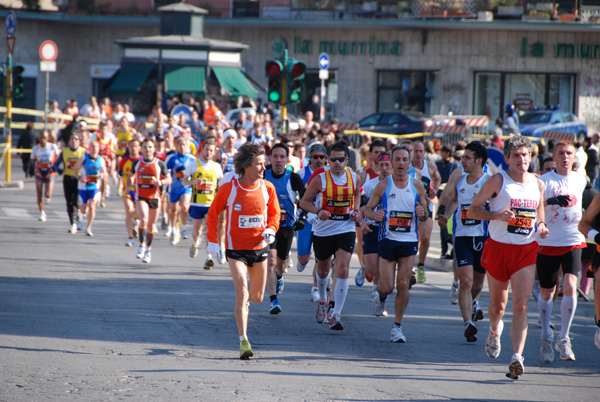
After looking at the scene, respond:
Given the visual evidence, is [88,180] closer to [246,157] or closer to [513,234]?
[246,157]

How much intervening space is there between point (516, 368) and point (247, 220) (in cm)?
274

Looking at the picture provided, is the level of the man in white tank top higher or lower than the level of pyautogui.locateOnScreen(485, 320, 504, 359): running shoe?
higher

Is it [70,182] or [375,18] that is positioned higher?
[375,18]

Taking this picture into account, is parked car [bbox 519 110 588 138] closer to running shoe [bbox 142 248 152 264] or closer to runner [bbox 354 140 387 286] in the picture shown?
runner [bbox 354 140 387 286]

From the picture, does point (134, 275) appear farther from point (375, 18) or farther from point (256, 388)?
point (375, 18)

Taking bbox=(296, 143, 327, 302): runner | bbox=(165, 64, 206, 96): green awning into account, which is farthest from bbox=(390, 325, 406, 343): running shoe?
bbox=(165, 64, 206, 96): green awning

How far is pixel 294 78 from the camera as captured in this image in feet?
58.5

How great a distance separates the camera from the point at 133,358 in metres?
7.79

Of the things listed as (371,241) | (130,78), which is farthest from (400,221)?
(130,78)

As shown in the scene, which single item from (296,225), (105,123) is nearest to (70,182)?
(105,123)

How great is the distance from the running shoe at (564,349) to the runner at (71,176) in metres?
11.4

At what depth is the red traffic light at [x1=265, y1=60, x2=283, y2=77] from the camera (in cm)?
1731

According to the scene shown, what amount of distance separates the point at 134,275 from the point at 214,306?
2.60 meters

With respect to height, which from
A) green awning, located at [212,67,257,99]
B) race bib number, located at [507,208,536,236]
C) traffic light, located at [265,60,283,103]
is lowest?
Answer: race bib number, located at [507,208,536,236]
